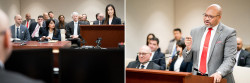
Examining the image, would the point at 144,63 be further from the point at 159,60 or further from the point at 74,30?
the point at 74,30

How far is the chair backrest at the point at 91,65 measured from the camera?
1483mm

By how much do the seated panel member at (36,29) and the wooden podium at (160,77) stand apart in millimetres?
979

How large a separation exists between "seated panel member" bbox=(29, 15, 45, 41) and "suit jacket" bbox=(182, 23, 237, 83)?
58.0 inches

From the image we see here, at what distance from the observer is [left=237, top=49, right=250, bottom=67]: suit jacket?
2.72 meters

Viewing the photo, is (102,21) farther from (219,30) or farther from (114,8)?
(219,30)

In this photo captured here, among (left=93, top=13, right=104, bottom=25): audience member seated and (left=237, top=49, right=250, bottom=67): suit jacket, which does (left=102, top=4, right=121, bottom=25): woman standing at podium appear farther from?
(left=237, top=49, right=250, bottom=67): suit jacket

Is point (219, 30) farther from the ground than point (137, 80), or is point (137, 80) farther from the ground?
point (219, 30)

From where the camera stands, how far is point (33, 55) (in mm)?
1212

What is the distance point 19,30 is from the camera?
1.26 metres

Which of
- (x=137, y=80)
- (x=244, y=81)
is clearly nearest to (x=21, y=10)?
(x=137, y=80)

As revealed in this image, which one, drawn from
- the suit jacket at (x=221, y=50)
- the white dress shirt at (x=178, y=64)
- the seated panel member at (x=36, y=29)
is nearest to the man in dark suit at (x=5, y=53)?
the seated panel member at (x=36, y=29)

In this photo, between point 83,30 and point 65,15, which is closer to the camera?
point 65,15

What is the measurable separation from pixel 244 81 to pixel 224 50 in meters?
0.63

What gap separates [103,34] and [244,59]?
178 cm
